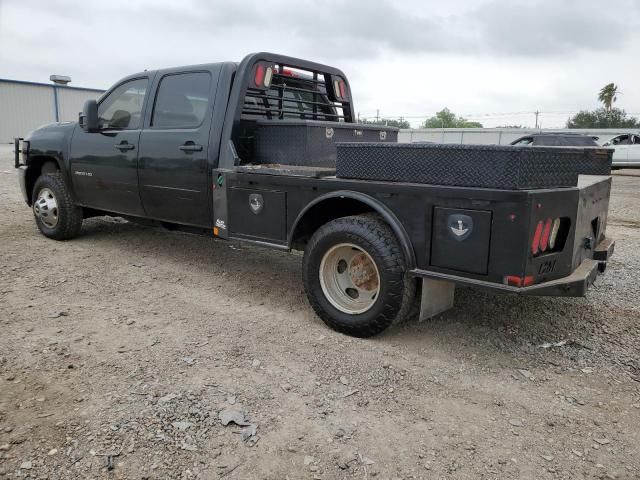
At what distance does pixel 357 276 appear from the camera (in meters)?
3.89

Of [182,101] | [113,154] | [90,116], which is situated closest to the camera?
[182,101]

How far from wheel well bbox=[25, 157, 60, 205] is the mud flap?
5100 mm

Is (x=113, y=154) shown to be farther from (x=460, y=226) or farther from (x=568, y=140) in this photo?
(x=568, y=140)

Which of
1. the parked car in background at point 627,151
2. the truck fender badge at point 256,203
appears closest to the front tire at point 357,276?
the truck fender badge at point 256,203

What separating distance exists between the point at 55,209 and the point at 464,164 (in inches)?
207

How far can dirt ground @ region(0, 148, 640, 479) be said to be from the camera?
249cm

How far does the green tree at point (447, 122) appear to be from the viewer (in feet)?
157

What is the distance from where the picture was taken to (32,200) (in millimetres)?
6945

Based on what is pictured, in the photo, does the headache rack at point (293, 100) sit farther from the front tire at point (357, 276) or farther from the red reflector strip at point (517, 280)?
the red reflector strip at point (517, 280)

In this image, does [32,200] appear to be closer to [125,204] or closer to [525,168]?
[125,204]

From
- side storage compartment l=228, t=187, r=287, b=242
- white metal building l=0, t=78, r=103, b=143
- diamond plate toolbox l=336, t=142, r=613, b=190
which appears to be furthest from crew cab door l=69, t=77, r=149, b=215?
white metal building l=0, t=78, r=103, b=143

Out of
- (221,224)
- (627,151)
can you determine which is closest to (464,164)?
(221,224)

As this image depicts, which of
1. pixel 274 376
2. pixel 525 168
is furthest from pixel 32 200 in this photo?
pixel 525 168

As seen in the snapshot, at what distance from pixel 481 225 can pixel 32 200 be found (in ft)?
19.8
